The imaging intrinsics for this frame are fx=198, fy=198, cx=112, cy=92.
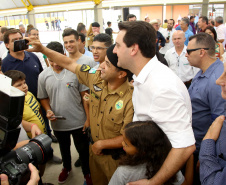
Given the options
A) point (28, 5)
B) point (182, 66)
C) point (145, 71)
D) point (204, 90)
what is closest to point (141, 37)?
point (145, 71)

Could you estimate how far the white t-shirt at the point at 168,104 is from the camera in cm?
112

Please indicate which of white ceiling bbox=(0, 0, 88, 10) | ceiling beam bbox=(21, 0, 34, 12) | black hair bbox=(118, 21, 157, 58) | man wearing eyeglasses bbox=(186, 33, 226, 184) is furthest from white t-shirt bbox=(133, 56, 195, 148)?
ceiling beam bbox=(21, 0, 34, 12)

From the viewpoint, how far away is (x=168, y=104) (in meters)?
1.12

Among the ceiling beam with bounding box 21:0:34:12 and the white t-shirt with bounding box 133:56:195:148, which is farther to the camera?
the ceiling beam with bounding box 21:0:34:12

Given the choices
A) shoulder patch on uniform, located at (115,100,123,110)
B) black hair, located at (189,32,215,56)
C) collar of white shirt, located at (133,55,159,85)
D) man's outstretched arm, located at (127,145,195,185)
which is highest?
black hair, located at (189,32,215,56)

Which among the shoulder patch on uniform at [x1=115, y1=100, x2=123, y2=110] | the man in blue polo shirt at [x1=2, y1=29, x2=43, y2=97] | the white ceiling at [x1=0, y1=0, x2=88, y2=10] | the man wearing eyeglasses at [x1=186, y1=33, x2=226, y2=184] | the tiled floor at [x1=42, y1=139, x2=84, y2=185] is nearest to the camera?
the shoulder patch on uniform at [x1=115, y1=100, x2=123, y2=110]

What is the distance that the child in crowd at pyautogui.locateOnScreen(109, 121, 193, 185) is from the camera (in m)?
1.23

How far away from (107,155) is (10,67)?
1.96m

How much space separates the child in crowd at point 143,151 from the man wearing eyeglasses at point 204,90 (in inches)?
26.8

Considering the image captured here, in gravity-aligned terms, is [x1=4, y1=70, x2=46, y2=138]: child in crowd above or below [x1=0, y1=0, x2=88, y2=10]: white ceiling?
below

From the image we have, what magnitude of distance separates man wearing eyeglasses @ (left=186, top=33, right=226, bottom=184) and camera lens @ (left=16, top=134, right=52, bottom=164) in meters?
1.27

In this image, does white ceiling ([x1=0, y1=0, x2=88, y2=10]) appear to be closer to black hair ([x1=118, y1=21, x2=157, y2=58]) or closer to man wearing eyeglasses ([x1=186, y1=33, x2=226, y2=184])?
man wearing eyeglasses ([x1=186, y1=33, x2=226, y2=184])

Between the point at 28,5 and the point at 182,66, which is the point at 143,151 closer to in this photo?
the point at 182,66

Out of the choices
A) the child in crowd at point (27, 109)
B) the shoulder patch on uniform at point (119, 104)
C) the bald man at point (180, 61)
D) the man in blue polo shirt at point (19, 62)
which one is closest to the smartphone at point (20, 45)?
the child in crowd at point (27, 109)
